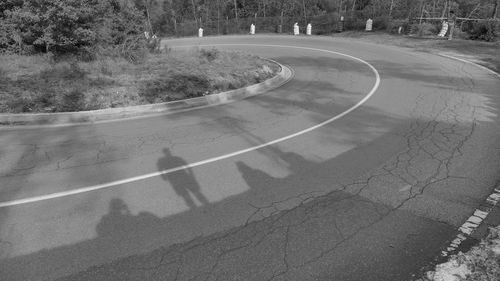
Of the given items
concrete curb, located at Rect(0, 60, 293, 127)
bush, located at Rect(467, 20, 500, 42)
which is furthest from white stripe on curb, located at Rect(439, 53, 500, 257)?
bush, located at Rect(467, 20, 500, 42)

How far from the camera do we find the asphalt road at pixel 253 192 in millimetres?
4395

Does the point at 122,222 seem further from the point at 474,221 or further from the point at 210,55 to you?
the point at 210,55

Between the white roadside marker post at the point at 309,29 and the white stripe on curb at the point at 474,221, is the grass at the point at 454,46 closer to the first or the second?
the white roadside marker post at the point at 309,29

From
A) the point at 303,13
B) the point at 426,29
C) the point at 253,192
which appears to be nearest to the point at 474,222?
the point at 253,192

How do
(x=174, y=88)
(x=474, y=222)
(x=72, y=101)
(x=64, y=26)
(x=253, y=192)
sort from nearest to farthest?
(x=474, y=222) < (x=253, y=192) < (x=72, y=101) < (x=174, y=88) < (x=64, y=26)

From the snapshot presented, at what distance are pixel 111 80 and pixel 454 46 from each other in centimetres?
2154

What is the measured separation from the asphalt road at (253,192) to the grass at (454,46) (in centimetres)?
985

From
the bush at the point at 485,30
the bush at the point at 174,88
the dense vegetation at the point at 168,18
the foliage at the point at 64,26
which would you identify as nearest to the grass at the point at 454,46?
the bush at the point at 485,30

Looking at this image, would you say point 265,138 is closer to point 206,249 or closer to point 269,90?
point 206,249

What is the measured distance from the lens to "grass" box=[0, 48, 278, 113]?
11.4m

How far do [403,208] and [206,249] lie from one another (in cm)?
301

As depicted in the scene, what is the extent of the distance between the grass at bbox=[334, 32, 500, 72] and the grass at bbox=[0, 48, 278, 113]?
11.6 m

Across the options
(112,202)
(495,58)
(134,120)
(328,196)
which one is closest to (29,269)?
(112,202)

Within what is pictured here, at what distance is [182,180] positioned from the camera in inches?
255
